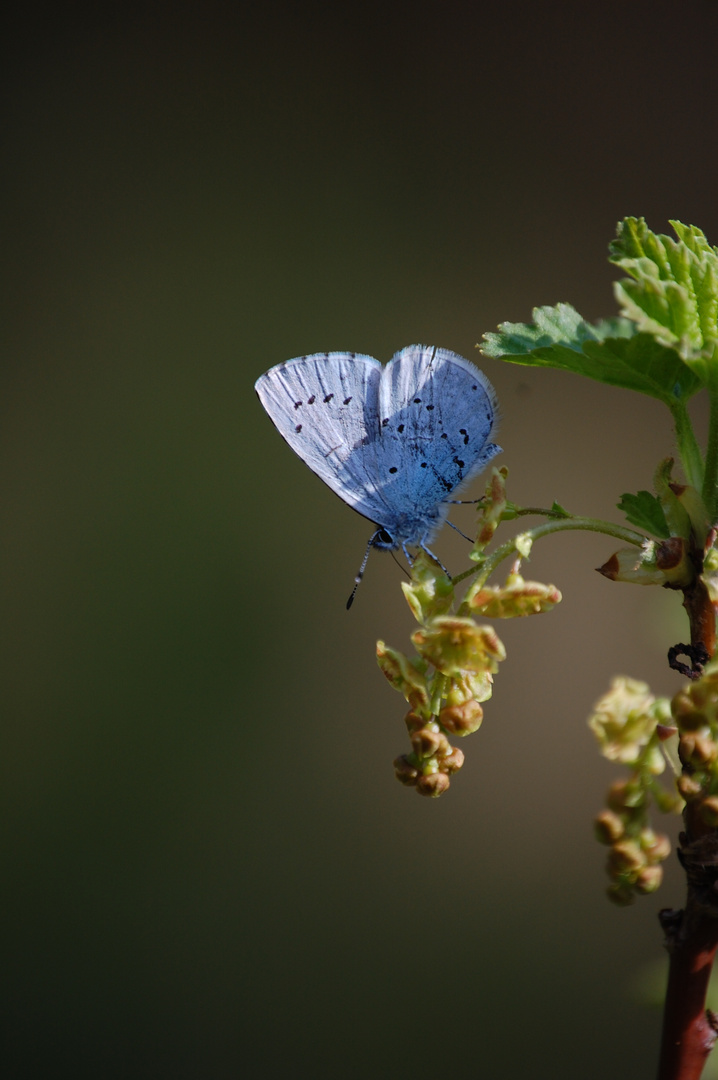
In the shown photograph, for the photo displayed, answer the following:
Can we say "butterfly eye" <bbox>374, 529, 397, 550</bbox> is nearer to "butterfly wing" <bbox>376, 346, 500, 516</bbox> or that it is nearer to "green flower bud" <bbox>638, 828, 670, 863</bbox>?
"butterfly wing" <bbox>376, 346, 500, 516</bbox>

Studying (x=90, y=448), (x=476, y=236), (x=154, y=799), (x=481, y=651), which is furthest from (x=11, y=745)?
(x=481, y=651)

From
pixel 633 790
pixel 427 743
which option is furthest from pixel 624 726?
pixel 427 743

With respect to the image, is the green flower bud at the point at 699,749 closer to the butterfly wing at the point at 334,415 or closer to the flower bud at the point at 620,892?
the flower bud at the point at 620,892

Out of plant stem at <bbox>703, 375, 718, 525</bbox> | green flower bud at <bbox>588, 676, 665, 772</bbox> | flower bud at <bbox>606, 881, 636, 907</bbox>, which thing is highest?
plant stem at <bbox>703, 375, 718, 525</bbox>

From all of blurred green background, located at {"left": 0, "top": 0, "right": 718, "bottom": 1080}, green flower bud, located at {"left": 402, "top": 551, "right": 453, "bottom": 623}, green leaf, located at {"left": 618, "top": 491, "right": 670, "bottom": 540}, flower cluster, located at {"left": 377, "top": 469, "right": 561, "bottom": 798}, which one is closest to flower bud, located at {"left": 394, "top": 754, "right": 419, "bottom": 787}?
flower cluster, located at {"left": 377, "top": 469, "right": 561, "bottom": 798}

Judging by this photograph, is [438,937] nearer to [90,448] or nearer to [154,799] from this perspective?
[154,799]

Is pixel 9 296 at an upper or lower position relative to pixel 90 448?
upper
